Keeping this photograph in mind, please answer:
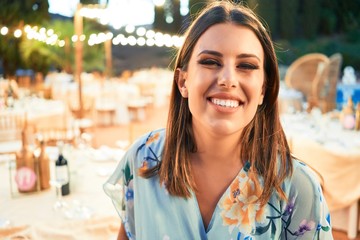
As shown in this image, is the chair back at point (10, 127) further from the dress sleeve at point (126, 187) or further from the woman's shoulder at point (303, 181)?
the woman's shoulder at point (303, 181)

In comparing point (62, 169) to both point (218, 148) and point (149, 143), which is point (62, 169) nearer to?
point (149, 143)

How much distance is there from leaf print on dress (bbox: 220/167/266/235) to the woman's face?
0.16 meters

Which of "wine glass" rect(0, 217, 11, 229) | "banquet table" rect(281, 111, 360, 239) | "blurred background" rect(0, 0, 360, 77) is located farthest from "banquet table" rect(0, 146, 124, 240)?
"blurred background" rect(0, 0, 360, 77)

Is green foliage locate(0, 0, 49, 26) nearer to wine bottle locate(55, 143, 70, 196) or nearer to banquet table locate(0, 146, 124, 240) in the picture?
banquet table locate(0, 146, 124, 240)

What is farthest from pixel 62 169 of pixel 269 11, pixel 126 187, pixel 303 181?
pixel 269 11

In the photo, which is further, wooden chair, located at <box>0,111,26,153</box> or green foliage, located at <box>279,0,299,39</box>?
green foliage, located at <box>279,0,299,39</box>

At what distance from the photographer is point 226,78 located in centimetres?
93

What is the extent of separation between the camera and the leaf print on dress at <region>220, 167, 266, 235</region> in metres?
1.01

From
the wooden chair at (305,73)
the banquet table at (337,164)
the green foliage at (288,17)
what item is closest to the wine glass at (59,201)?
the banquet table at (337,164)

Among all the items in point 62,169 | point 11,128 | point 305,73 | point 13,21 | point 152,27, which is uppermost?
point 152,27

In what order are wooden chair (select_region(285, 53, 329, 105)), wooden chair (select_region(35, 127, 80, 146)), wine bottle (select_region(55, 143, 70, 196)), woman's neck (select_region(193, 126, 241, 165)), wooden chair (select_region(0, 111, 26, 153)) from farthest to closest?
1. wooden chair (select_region(285, 53, 329, 105))
2. wooden chair (select_region(0, 111, 26, 153))
3. wooden chair (select_region(35, 127, 80, 146))
4. wine bottle (select_region(55, 143, 70, 196))
5. woman's neck (select_region(193, 126, 241, 165))

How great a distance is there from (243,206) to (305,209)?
155mm

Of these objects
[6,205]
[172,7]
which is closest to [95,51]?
[172,7]

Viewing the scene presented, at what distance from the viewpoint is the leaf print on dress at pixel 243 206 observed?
1.01 meters
